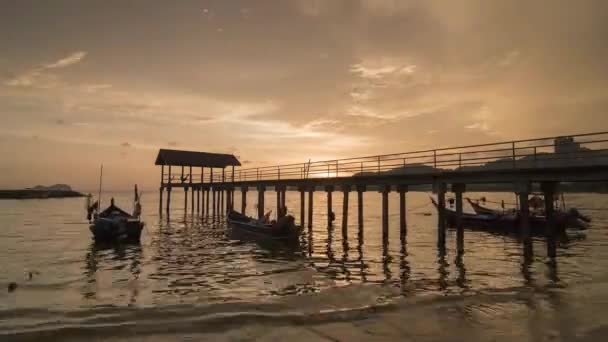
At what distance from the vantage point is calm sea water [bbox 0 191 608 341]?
9.48 meters

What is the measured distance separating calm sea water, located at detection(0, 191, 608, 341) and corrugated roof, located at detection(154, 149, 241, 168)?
24136 mm

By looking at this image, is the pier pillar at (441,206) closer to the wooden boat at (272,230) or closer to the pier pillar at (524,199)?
the pier pillar at (524,199)

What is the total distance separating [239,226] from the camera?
29.1 m

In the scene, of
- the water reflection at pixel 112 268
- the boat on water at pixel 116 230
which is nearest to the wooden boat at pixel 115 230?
the boat on water at pixel 116 230

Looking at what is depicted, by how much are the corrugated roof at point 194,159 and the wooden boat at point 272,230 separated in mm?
22185

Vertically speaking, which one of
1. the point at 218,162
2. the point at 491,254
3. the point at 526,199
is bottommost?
the point at 491,254

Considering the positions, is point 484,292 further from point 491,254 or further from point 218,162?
point 218,162

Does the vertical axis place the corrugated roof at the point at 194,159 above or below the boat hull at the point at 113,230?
above

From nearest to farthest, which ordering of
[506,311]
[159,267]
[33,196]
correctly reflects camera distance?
[506,311] < [159,267] < [33,196]

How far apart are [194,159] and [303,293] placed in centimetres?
3923

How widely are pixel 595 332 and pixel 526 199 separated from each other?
33.3 feet

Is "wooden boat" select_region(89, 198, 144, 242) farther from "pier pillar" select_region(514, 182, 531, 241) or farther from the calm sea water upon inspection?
"pier pillar" select_region(514, 182, 531, 241)

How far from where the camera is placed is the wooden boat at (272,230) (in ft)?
82.8

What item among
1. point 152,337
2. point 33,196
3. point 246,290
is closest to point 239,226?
point 246,290
